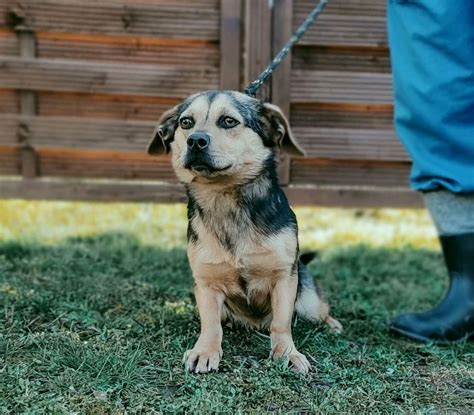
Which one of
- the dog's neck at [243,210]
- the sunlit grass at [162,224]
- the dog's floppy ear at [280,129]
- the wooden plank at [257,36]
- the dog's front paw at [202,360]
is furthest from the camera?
the sunlit grass at [162,224]

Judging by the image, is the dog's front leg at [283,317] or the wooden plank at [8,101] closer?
the dog's front leg at [283,317]

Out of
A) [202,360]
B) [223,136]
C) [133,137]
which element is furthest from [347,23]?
[202,360]

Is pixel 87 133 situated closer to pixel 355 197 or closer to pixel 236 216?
pixel 355 197

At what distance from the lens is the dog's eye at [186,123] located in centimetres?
279

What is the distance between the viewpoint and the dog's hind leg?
3082mm

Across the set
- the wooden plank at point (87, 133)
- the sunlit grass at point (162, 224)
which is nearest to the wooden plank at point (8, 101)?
the wooden plank at point (87, 133)

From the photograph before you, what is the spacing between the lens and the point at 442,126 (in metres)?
3.08

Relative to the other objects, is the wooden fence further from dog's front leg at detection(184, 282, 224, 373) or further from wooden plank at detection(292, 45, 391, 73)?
dog's front leg at detection(184, 282, 224, 373)

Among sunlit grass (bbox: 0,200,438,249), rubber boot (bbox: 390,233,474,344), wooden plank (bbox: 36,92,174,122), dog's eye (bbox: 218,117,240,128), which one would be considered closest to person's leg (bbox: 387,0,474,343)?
rubber boot (bbox: 390,233,474,344)

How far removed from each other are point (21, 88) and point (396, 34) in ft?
8.08

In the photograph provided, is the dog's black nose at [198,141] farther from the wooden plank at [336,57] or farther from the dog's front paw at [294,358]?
the wooden plank at [336,57]

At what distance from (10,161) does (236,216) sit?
8.00ft

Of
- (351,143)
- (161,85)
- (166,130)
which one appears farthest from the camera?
(351,143)

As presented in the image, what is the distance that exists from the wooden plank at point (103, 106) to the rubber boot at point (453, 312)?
7.11 ft
